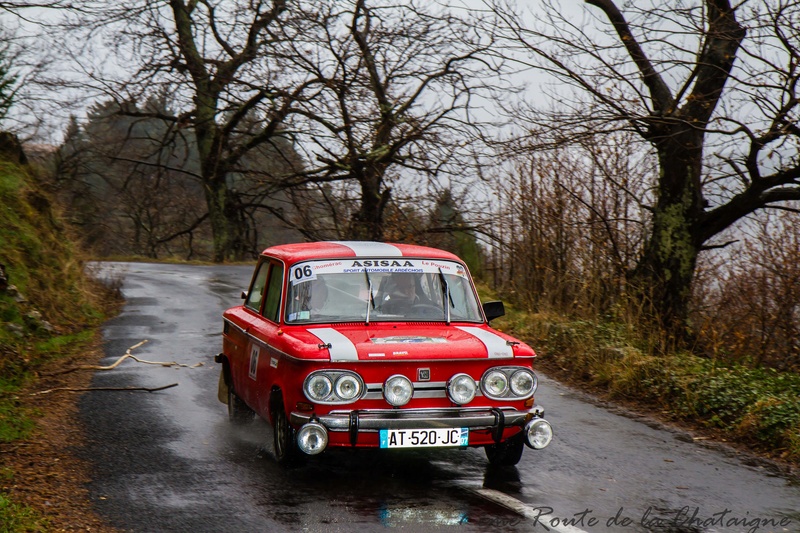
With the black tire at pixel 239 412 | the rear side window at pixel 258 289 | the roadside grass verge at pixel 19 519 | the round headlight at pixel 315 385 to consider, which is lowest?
the roadside grass verge at pixel 19 519

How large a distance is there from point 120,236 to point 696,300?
52.1 meters

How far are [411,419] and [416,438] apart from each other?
0.14 m

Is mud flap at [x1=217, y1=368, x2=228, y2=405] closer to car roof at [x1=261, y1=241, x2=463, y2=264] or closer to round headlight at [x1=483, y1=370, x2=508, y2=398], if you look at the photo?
car roof at [x1=261, y1=241, x2=463, y2=264]

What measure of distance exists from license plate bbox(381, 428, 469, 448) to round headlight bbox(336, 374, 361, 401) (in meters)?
0.34

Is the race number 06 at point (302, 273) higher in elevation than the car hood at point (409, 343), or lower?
higher

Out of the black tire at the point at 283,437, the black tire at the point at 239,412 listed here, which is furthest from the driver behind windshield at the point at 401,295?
the black tire at the point at 239,412

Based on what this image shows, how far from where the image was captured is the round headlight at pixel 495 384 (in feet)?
22.0

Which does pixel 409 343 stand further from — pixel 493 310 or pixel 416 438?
pixel 493 310

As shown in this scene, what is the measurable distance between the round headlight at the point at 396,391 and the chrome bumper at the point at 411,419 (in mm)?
73

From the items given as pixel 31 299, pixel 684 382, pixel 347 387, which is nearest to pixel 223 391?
pixel 347 387

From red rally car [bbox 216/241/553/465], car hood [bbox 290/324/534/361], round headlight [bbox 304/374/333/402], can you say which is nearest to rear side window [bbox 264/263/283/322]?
red rally car [bbox 216/241/553/465]

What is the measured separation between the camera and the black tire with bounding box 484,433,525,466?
6988 mm

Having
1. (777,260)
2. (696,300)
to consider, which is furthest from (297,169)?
(777,260)

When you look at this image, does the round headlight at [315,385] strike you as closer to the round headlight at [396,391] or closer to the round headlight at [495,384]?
the round headlight at [396,391]
